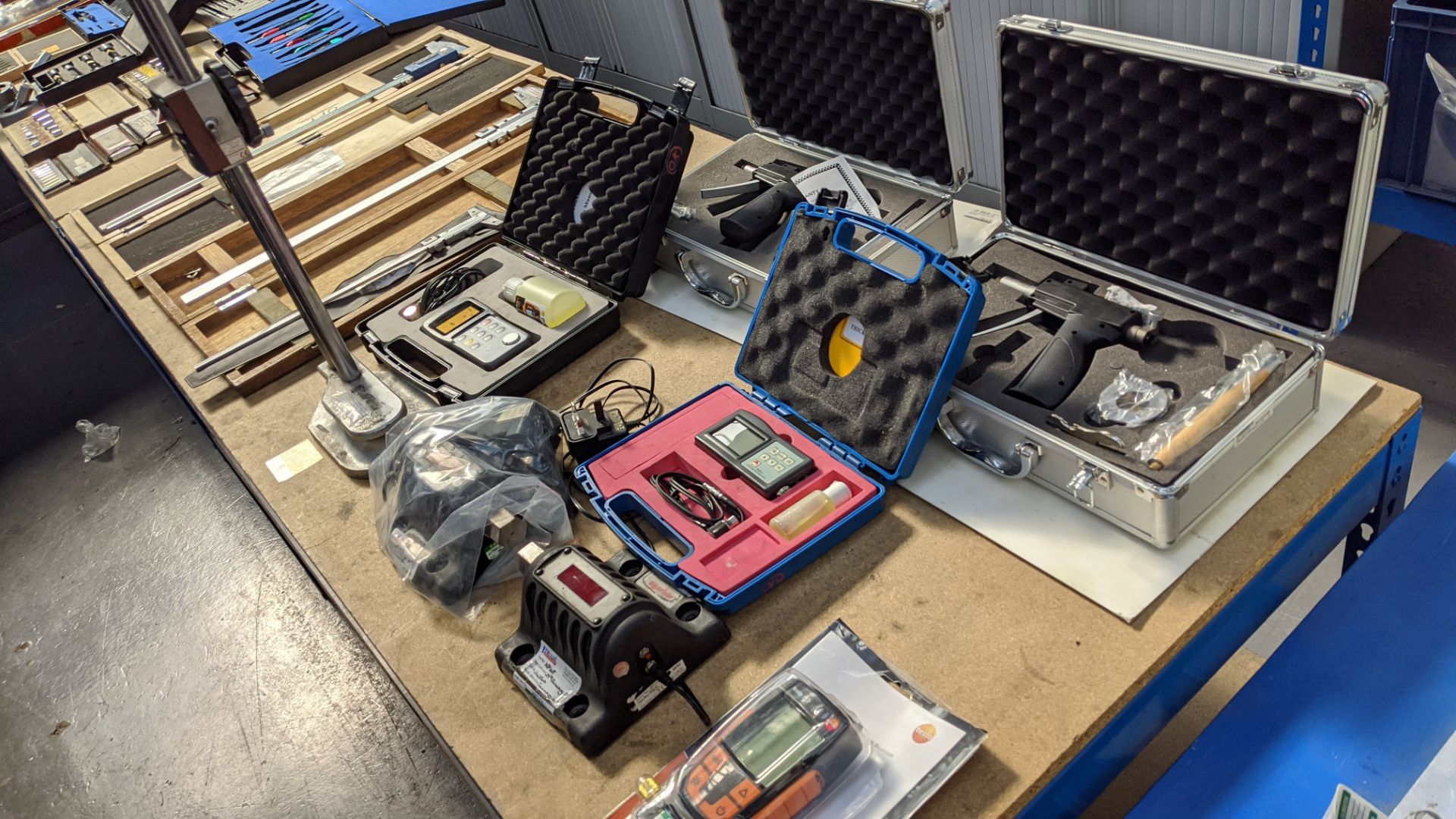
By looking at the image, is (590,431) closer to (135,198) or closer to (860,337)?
(860,337)

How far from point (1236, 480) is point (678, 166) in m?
0.91

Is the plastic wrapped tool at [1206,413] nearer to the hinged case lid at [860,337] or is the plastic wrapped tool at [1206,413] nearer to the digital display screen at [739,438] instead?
the hinged case lid at [860,337]

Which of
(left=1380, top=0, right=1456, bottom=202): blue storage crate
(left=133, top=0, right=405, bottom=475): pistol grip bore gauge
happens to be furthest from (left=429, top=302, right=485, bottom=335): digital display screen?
(left=1380, top=0, right=1456, bottom=202): blue storage crate

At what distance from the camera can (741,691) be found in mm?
1160

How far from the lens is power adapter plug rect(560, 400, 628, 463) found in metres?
1.43

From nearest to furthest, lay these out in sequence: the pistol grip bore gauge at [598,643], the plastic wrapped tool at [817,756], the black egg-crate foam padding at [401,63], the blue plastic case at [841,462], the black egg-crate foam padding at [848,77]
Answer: the plastic wrapped tool at [817,756], the pistol grip bore gauge at [598,643], the blue plastic case at [841,462], the black egg-crate foam padding at [848,77], the black egg-crate foam padding at [401,63]

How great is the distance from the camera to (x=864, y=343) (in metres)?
1.35

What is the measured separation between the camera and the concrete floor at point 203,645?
2184 mm

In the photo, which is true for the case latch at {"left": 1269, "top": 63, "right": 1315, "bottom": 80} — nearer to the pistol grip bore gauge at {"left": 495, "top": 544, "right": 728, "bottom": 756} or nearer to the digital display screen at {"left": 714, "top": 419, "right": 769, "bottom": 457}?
the digital display screen at {"left": 714, "top": 419, "right": 769, "bottom": 457}

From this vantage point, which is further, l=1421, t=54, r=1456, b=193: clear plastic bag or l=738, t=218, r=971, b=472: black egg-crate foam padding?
l=1421, t=54, r=1456, b=193: clear plastic bag

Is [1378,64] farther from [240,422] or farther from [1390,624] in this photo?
[240,422]

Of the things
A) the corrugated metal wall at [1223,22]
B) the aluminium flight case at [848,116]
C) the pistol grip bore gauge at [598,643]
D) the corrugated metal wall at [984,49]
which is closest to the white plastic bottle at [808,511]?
the pistol grip bore gauge at [598,643]

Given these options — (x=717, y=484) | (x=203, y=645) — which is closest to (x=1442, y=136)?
(x=717, y=484)

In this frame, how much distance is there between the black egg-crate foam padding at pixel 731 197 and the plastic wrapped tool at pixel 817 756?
0.72m
